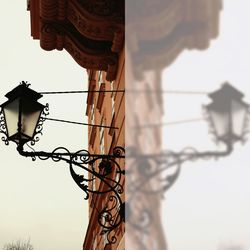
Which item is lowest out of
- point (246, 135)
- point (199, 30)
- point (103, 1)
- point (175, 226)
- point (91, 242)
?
point (175, 226)

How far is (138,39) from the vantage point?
1.09 m

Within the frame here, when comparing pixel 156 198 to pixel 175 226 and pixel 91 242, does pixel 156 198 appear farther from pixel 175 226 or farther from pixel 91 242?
pixel 91 242

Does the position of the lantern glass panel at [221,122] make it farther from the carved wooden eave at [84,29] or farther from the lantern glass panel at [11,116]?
the carved wooden eave at [84,29]

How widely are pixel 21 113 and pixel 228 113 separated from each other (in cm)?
612

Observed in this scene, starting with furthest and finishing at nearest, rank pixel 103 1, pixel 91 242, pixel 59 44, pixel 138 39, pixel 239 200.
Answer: pixel 91 242 < pixel 59 44 < pixel 103 1 < pixel 138 39 < pixel 239 200

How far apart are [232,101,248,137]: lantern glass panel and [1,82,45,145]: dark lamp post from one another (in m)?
6.04

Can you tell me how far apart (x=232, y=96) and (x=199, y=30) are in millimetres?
104

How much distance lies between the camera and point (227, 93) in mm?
997

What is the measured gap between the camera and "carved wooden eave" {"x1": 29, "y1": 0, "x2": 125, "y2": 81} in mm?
10305

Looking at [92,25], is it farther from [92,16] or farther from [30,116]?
[30,116]

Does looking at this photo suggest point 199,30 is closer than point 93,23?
Yes

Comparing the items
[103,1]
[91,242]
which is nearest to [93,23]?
[103,1]

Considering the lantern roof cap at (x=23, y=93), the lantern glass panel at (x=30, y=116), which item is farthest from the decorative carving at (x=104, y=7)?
the lantern glass panel at (x=30, y=116)

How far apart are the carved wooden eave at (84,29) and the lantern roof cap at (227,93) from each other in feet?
30.2
